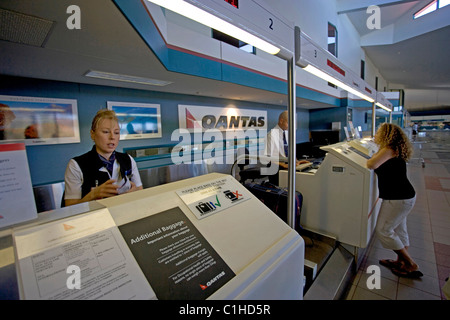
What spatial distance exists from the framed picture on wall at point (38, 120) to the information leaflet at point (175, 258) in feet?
11.0

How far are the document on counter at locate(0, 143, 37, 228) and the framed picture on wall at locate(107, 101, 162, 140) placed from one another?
3.80 meters

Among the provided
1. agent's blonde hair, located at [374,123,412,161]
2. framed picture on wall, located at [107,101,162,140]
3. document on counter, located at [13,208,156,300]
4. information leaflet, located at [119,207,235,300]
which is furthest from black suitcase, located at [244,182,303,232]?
framed picture on wall, located at [107,101,162,140]

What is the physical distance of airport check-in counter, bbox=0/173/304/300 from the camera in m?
0.61

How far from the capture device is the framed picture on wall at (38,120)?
10.1 ft

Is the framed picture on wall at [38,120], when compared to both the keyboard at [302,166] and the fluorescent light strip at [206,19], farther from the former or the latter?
the keyboard at [302,166]

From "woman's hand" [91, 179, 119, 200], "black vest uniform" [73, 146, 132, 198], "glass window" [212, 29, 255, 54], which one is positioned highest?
"glass window" [212, 29, 255, 54]

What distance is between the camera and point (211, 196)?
3.53 ft

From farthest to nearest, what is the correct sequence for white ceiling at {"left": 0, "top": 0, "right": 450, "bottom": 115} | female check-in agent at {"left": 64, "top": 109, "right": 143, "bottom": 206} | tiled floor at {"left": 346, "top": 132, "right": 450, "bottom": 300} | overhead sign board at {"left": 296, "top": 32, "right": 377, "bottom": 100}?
1. tiled floor at {"left": 346, "top": 132, "right": 450, "bottom": 300}
2. overhead sign board at {"left": 296, "top": 32, "right": 377, "bottom": 100}
3. white ceiling at {"left": 0, "top": 0, "right": 450, "bottom": 115}
4. female check-in agent at {"left": 64, "top": 109, "right": 143, "bottom": 206}

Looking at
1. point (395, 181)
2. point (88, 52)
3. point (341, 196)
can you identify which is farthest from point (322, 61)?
point (88, 52)

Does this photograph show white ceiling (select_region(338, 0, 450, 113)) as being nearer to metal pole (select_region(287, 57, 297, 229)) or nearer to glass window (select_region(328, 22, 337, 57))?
glass window (select_region(328, 22, 337, 57))

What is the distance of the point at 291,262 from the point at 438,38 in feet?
42.6

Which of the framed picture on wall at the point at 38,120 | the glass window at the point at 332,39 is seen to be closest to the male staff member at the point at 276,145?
the framed picture on wall at the point at 38,120

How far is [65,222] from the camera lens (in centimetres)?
73

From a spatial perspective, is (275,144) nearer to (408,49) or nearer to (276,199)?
(276,199)
